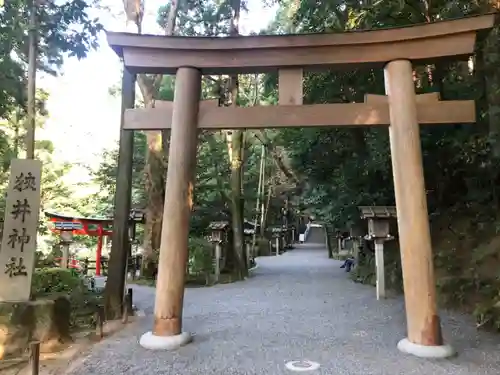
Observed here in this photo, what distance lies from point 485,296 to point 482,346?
2.29 m

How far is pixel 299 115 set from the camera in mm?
5992

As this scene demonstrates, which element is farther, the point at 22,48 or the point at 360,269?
the point at 360,269

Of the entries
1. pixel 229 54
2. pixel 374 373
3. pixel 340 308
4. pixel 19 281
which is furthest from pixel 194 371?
pixel 340 308

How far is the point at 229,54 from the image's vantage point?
6.21m

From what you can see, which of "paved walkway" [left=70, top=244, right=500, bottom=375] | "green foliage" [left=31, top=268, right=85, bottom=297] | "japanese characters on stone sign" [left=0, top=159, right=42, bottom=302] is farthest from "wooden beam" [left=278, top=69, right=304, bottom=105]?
"green foliage" [left=31, top=268, right=85, bottom=297]

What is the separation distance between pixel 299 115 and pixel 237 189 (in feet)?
34.4

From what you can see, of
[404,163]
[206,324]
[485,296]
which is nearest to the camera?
[404,163]

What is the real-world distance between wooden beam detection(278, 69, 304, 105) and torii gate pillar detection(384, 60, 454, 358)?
126cm

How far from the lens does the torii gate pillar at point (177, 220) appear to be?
221 inches

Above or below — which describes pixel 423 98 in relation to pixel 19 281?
above

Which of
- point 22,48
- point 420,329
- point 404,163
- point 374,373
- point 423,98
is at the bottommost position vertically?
point 374,373

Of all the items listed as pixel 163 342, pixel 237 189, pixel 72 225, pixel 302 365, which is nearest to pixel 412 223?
pixel 302 365

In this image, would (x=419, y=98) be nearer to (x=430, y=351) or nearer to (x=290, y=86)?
(x=290, y=86)

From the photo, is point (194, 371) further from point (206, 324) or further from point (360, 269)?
point (360, 269)
